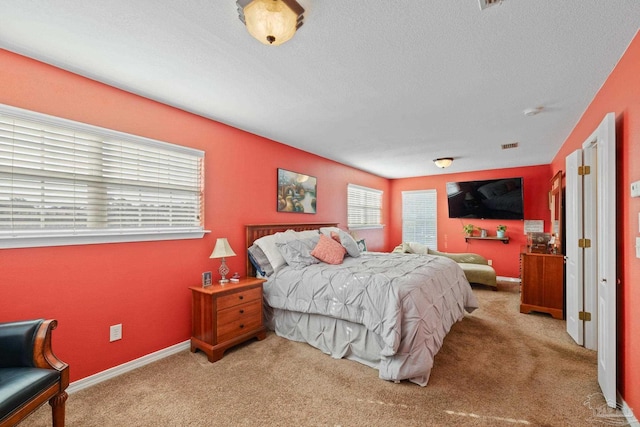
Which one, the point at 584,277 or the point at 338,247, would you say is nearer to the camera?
the point at 584,277

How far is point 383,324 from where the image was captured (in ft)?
7.93

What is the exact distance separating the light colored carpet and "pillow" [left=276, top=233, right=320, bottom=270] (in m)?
0.87

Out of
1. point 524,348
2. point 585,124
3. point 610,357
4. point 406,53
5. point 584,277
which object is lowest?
point 524,348

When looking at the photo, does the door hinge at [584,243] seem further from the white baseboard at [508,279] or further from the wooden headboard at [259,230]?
the white baseboard at [508,279]

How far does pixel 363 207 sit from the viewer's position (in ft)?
20.8

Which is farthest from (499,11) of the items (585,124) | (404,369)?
(404,369)

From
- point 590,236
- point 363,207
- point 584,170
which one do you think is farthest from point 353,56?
point 363,207

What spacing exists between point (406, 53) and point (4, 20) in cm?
238

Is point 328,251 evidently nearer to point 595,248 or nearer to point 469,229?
point 595,248

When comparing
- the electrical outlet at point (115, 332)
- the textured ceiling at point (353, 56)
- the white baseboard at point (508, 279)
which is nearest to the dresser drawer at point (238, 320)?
the electrical outlet at point (115, 332)

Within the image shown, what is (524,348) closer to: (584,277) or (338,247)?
(584,277)

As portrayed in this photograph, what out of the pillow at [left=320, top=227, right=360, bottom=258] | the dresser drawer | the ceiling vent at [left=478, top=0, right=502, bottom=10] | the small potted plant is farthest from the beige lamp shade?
the small potted plant

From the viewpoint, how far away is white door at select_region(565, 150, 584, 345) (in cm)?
284

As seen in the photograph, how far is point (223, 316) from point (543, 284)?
4061 millimetres
